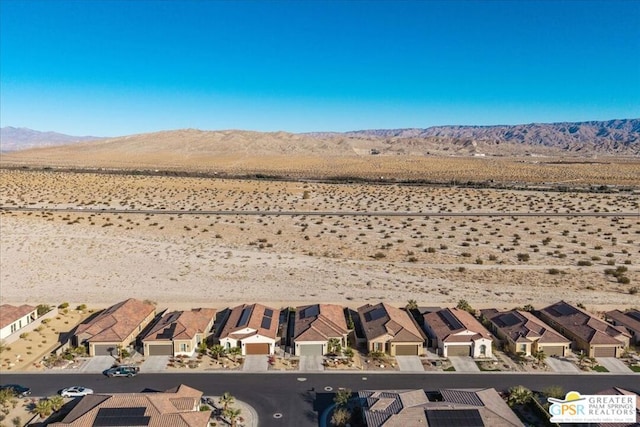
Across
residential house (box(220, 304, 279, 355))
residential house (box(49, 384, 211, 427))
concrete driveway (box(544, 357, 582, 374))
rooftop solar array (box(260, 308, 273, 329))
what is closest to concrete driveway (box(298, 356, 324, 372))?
residential house (box(220, 304, 279, 355))

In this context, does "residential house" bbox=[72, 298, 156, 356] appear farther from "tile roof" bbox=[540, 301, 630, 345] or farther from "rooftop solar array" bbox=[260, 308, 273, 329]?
"tile roof" bbox=[540, 301, 630, 345]

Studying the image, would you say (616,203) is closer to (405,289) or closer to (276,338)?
(405,289)

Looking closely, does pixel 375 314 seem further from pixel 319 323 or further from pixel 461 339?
pixel 461 339

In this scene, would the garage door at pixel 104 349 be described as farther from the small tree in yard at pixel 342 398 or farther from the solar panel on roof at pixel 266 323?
the small tree in yard at pixel 342 398

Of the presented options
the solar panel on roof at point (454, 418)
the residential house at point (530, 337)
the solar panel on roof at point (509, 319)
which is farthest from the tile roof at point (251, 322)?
the solar panel on roof at point (509, 319)

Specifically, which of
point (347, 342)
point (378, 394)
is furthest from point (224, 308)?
point (378, 394)

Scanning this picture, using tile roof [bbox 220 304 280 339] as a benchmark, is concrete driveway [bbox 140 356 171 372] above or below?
below
